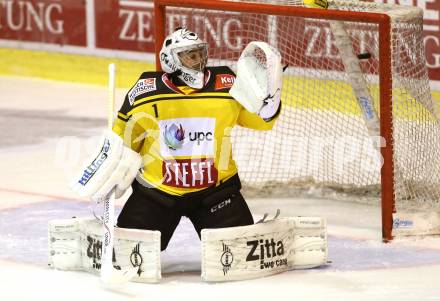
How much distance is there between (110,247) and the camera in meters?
6.45

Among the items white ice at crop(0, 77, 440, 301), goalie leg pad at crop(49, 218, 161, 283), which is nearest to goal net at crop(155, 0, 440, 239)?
white ice at crop(0, 77, 440, 301)

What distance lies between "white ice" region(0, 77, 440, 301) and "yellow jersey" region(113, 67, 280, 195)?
0.44m

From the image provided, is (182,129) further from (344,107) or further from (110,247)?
(344,107)

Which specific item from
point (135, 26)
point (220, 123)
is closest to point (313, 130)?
point (220, 123)

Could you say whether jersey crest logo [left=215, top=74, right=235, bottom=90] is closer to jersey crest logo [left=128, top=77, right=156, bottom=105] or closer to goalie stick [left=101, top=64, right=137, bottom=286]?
jersey crest logo [left=128, top=77, right=156, bottom=105]

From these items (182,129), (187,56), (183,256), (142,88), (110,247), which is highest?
(187,56)

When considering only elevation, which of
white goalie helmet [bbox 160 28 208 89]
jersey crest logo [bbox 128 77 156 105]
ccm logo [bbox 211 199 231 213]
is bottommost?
ccm logo [bbox 211 199 231 213]

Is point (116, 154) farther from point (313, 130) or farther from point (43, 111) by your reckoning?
point (43, 111)

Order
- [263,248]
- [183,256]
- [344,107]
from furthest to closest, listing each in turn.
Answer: [344,107], [183,256], [263,248]

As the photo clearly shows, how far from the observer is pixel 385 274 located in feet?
21.8

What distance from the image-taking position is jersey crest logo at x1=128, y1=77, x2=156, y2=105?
21.9 ft

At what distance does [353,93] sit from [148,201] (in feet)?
5.93

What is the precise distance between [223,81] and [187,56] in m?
0.19

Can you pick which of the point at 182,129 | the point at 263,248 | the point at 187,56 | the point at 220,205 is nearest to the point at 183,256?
the point at 220,205
